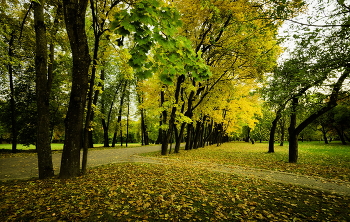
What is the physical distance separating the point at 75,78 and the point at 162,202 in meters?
4.74

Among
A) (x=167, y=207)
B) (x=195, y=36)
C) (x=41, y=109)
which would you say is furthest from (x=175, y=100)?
(x=167, y=207)

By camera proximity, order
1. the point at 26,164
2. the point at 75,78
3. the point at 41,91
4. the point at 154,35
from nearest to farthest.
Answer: the point at 154,35 < the point at 75,78 < the point at 41,91 < the point at 26,164

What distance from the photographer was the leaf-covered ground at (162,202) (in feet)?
11.7

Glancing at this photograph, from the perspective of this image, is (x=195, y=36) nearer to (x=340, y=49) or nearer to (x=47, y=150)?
(x=340, y=49)

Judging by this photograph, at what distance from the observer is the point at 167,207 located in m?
3.94

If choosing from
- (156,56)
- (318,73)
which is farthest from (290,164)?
(156,56)

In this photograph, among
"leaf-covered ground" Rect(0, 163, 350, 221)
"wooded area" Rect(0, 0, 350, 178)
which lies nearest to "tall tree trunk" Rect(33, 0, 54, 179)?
A: "wooded area" Rect(0, 0, 350, 178)

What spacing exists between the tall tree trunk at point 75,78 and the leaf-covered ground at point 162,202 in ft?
2.91

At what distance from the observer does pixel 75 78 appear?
551cm

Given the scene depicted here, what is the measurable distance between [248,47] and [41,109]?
12.0 metres

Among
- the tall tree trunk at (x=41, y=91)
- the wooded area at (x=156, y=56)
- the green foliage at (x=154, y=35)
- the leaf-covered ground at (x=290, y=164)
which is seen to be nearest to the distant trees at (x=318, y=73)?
the wooded area at (x=156, y=56)

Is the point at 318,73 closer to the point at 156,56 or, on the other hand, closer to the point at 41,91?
the point at 156,56

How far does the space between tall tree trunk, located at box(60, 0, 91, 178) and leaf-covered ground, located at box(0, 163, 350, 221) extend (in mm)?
886

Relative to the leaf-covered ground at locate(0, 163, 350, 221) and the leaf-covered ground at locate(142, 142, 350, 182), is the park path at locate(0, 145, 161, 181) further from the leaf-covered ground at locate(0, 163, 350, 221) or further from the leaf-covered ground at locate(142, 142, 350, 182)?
the leaf-covered ground at locate(142, 142, 350, 182)
